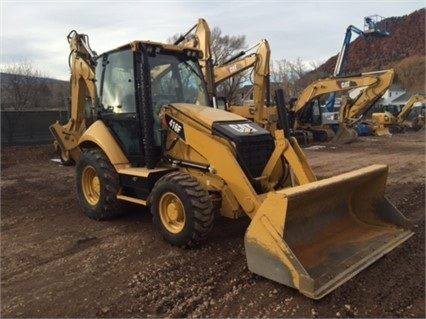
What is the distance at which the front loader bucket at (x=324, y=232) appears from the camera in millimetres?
3676

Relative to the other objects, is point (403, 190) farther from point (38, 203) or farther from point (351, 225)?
point (38, 203)

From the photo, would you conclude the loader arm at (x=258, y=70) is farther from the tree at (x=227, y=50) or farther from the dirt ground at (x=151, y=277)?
the tree at (x=227, y=50)

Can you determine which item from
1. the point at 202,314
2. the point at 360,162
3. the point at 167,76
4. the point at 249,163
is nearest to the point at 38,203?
the point at 167,76

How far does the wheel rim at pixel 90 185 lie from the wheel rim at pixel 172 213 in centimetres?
177

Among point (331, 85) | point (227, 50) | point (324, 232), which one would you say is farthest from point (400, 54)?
point (324, 232)

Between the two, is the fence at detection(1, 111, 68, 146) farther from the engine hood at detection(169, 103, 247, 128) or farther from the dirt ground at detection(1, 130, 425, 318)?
the engine hood at detection(169, 103, 247, 128)

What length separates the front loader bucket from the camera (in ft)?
12.1

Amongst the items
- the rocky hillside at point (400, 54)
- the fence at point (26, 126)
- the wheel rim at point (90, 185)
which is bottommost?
the wheel rim at point (90, 185)

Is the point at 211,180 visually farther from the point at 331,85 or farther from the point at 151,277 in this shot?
the point at 331,85

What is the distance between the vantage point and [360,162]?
1272 cm

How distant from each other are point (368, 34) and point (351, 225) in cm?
3391

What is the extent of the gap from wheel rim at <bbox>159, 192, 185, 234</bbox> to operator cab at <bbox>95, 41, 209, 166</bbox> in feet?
3.15

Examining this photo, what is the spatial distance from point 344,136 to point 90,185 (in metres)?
15.6

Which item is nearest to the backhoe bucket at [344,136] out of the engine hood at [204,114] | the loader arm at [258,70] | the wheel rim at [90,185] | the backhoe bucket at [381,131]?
the backhoe bucket at [381,131]
